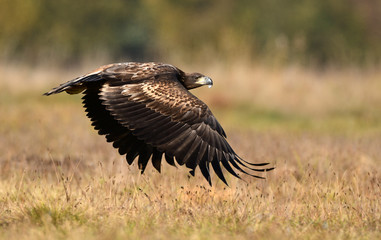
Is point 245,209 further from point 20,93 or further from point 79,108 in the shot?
point 20,93

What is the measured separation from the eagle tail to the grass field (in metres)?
0.70

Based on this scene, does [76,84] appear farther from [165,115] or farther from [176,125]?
[176,125]

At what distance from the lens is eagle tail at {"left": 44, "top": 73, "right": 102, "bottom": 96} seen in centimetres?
579

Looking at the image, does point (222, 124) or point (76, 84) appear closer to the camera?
point (76, 84)

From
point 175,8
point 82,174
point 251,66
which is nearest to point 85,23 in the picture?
point 175,8

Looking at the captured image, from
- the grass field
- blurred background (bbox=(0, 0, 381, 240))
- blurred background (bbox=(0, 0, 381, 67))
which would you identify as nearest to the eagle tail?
blurred background (bbox=(0, 0, 381, 240))

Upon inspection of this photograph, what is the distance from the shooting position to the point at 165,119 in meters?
5.45

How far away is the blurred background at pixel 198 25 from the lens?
28.5 metres

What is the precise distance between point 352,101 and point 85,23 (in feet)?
66.8

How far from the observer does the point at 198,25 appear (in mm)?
29266

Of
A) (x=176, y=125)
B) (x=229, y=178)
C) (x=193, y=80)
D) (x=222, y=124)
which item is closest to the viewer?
(x=176, y=125)

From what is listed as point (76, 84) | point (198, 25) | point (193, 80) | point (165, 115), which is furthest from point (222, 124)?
point (198, 25)

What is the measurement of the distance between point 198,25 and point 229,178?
22.8 metres

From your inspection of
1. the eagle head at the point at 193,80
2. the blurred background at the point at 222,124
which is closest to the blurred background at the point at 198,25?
the blurred background at the point at 222,124
